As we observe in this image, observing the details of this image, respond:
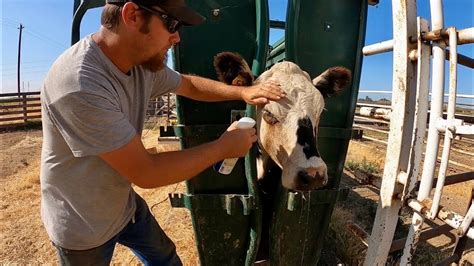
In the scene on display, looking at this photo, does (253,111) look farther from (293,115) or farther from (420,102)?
(420,102)

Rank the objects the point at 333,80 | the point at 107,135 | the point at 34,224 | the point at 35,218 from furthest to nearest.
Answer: the point at 35,218 → the point at 34,224 → the point at 333,80 → the point at 107,135

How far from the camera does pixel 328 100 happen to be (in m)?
2.62

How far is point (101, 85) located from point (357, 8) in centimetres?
199

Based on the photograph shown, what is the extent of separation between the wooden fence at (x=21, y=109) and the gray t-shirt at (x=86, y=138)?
17.7m

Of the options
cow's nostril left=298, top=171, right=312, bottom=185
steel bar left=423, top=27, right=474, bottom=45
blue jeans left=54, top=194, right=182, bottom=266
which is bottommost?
blue jeans left=54, top=194, right=182, bottom=266

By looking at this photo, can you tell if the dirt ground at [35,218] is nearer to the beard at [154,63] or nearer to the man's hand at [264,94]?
the man's hand at [264,94]

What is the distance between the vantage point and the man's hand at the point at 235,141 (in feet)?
5.54

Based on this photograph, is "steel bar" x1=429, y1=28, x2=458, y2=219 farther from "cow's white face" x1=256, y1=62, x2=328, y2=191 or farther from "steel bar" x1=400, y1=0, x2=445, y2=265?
"cow's white face" x1=256, y1=62, x2=328, y2=191

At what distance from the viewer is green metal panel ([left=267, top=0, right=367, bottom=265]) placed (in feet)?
8.05

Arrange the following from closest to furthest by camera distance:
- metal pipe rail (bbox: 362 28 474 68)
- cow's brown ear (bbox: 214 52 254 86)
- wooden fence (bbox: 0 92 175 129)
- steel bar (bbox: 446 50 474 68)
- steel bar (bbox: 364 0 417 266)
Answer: metal pipe rail (bbox: 362 28 474 68) < steel bar (bbox: 364 0 417 266) < steel bar (bbox: 446 50 474 68) < cow's brown ear (bbox: 214 52 254 86) < wooden fence (bbox: 0 92 175 129)

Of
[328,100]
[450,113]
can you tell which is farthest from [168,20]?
[328,100]

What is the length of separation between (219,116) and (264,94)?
622mm

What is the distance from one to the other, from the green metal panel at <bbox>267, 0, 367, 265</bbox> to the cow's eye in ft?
1.71

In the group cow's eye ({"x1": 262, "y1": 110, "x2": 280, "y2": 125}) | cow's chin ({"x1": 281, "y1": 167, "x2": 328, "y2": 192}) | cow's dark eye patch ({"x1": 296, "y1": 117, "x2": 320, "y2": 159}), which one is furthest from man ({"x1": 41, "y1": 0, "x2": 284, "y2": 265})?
cow's chin ({"x1": 281, "y1": 167, "x2": 328, "y2": 192})
